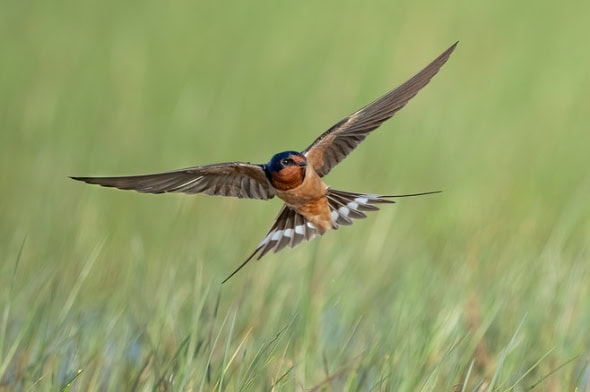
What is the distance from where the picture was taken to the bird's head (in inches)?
91.0

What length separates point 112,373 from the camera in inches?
114

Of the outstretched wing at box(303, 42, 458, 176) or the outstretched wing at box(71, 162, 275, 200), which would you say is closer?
the outstretched wing at box(71, 162, 275, 200)

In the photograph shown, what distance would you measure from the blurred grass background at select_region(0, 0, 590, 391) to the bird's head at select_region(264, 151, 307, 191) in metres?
0.28

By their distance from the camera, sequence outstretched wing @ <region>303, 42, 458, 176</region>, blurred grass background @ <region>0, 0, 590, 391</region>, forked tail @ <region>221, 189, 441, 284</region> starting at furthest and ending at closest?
blurred grass background @ <region>0, 0, 590, 391</region>
outstretched wing @ <region>303, 42, 458, 176</region>
forked tail @ <region>221, 189, 441, 284</region>

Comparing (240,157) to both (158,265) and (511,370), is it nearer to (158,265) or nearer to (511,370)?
(158,265)

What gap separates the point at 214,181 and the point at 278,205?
232 cm

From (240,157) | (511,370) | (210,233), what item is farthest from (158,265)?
(511,370)

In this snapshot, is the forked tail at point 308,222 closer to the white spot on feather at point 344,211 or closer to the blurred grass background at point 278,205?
the white spot on feather at point 344,211

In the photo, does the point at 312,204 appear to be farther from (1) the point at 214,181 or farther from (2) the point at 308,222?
(1) the point at 214,181

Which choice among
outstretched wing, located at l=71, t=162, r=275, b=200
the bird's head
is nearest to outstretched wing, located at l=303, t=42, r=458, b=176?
outstretched wing, located at l=71, t=162, r=275, b=200

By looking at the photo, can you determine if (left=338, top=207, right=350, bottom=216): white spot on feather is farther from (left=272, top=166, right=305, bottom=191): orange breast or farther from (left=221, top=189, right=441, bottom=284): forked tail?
(left=272, top=166, right=305, bottom=191): orange breast

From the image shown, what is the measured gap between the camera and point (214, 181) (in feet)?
8.32

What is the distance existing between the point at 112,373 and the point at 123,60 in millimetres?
3372

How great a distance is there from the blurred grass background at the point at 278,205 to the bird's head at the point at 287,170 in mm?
284
